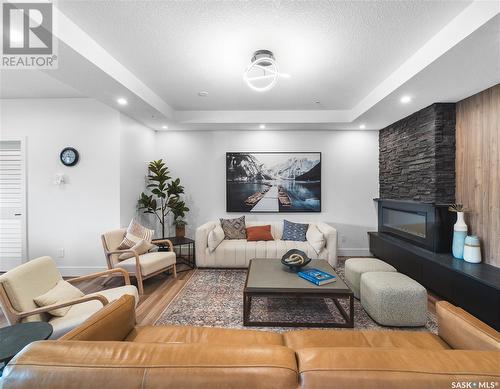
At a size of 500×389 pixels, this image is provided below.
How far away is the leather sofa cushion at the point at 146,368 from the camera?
778 millimetres

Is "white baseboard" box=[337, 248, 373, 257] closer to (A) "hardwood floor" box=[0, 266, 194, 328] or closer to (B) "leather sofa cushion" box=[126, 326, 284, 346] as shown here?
(A) "hardwood floor" box=[0, 266, 194, 328]

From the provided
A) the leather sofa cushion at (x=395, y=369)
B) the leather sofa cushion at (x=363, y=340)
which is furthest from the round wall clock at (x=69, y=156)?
the leather sofa cushion at (x=395, y=369)

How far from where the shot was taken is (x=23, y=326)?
1597 millimetres

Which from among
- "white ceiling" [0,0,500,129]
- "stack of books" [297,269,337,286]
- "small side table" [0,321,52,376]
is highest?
"white ceiling" [0,0,500,129]

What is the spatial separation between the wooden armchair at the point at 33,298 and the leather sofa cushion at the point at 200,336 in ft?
2.14

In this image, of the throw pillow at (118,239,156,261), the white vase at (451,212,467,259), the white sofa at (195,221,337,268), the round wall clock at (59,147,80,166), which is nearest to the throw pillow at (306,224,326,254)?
the white sofa at (195,221,337,268)

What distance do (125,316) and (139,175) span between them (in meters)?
3.29

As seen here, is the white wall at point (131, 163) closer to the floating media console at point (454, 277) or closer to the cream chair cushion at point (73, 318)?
the cream chair cushion at point (73, 318)

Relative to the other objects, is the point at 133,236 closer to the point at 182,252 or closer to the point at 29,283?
the point at 182,252

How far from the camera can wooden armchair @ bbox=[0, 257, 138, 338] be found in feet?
5.70

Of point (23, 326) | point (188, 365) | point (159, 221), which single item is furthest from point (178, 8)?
point (159, 221)

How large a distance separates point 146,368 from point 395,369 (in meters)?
0.84

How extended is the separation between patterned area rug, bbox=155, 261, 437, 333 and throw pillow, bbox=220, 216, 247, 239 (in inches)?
49.2

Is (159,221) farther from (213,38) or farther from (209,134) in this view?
(213,38)
